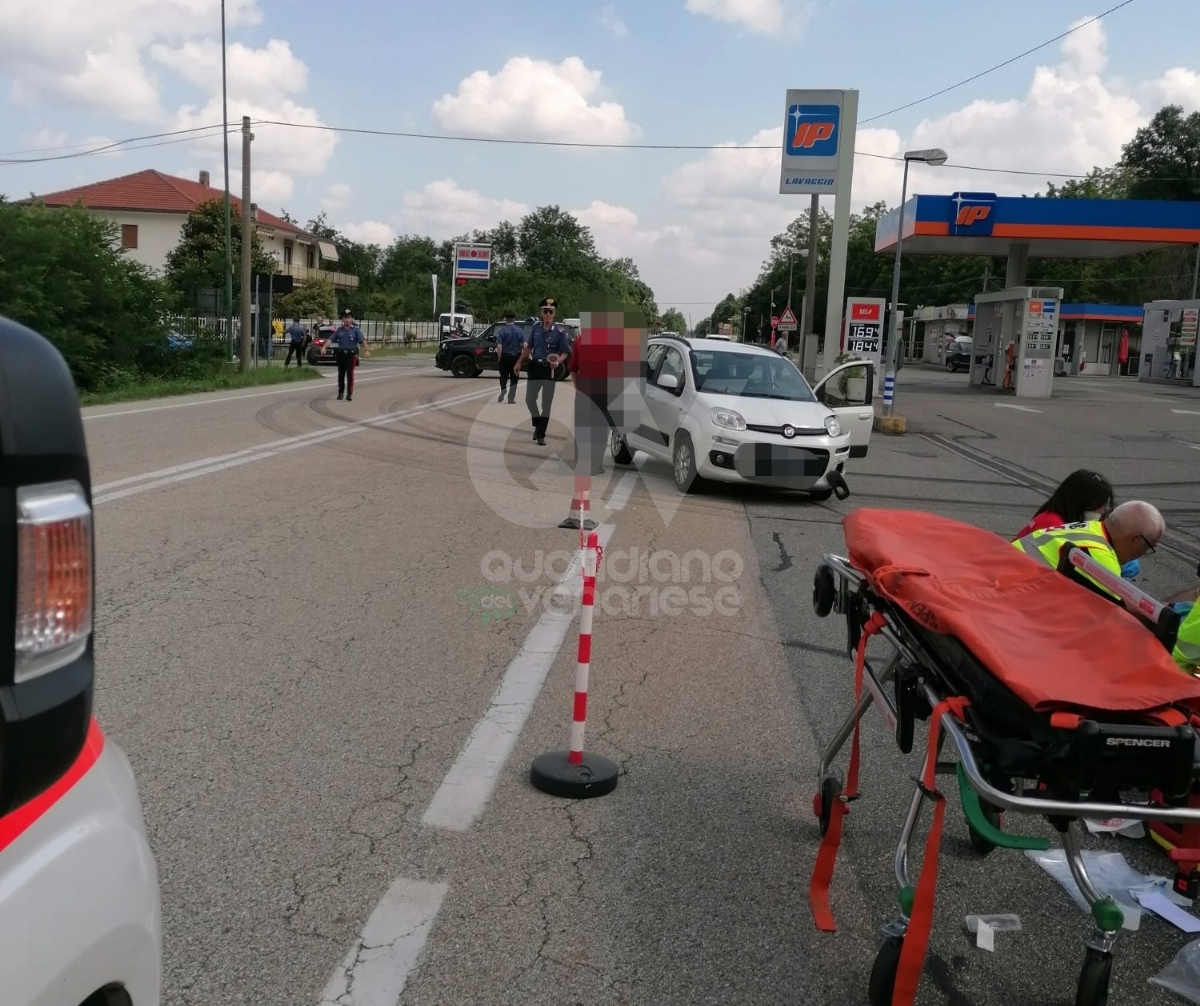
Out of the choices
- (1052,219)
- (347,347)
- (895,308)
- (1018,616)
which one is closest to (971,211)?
(1052,219)

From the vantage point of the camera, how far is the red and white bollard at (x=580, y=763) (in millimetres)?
4402

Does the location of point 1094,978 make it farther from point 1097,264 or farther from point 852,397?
point 1097,264

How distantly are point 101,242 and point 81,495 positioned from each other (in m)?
26.7

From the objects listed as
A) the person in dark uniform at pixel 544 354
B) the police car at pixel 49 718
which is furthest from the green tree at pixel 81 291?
the police car at pixel 49 718

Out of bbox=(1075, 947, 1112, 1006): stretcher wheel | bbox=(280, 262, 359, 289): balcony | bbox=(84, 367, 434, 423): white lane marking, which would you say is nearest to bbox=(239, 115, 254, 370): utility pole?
bbox=(84, 367, 434, 423): white lane marking

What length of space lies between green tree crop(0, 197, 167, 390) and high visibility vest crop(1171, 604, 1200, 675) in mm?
22935

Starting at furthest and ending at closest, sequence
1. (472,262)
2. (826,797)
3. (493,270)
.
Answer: (493,270) < (472,262) < (826,797)

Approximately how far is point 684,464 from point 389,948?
9984 millimetres

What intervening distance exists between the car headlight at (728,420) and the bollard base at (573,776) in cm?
812

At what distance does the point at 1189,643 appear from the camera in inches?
137

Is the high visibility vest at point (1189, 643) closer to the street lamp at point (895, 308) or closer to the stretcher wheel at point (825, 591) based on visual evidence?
the stretcher wheel at point (825, 591)

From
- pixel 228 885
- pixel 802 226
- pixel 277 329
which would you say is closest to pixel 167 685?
pixel 228 885

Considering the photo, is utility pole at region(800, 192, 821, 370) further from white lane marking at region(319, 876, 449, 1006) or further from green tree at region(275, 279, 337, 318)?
green tree at region(275, 279, 337, 318)

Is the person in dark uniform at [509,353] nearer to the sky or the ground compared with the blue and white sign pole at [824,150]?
nearer to the ground
